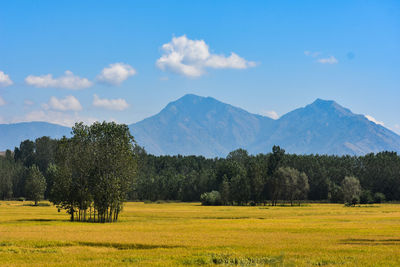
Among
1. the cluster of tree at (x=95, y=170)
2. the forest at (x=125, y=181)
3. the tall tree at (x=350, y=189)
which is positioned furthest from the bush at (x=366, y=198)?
the cluster of tree at (x=95, y=170)

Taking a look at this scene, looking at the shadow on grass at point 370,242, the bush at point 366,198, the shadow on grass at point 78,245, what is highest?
the bush at point 366,198

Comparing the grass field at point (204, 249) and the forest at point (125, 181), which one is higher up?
the forest at point (125, 181)

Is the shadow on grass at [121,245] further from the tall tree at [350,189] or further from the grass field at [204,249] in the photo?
the tall tree at [350,189]

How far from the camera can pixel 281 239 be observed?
4853cm

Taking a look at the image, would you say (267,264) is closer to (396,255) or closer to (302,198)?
(396,255)

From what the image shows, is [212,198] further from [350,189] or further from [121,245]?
[121,245]

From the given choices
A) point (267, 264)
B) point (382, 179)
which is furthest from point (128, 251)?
point (382, 179)

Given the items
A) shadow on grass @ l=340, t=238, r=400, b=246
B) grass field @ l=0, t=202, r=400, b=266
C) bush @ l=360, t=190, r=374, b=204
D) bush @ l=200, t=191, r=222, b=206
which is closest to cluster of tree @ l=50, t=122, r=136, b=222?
grass field @ l=0, t=202, r=400, b=266

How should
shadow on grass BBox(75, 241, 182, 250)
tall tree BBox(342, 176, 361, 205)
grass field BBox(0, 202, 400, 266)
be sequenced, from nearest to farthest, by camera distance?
grass field BBox(0, 202, 400, 266) → shadow on grass BBox(75, 241, 182, 250) → tall tree BBox(342, 176, 361, 205)

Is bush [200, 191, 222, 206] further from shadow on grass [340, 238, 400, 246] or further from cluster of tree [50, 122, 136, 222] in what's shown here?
shadow on grass [340, 238, 400, 246]

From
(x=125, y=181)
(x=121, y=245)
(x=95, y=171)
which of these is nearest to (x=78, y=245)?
(x=121, y=245)

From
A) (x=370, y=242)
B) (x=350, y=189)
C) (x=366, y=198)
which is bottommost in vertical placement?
(x=370, y=242)

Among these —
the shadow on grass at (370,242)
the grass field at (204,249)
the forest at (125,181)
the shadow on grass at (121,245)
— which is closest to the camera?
the grass field at (204,249)

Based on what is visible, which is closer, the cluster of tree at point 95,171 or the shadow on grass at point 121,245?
the shadow on grass at point 121,245
